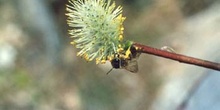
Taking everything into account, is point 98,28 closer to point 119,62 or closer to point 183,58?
point 119,62

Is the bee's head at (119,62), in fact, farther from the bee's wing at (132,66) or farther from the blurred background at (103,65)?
the blurred background at (103,65)

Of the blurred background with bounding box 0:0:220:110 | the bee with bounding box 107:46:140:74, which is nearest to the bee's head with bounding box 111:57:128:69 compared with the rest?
the bee with bounding box 107:46:140:74

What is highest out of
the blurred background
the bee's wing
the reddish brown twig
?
the reddish brown twig

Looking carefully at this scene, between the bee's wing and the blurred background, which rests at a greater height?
the bee's wing

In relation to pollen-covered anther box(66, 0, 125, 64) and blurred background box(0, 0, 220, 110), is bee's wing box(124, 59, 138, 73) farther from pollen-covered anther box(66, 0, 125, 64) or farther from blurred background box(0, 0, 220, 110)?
blurred background box(0, 0, 220, 110)

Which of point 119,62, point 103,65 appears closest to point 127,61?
point 119,62

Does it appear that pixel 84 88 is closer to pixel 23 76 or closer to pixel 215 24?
pixel 23 76

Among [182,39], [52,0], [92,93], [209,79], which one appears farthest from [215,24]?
[52,0]

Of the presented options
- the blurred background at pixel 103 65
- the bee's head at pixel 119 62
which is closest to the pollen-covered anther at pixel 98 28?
the bee's head at pixel 119 62
